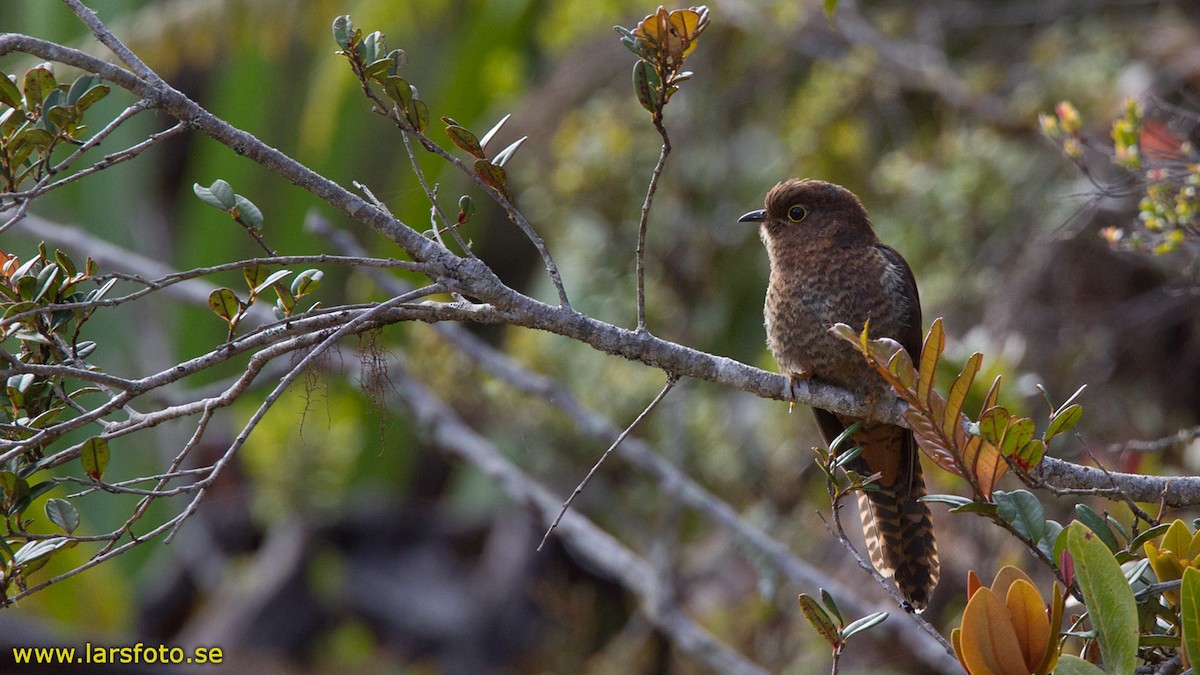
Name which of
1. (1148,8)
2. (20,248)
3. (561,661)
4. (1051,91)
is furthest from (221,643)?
(1148,8)

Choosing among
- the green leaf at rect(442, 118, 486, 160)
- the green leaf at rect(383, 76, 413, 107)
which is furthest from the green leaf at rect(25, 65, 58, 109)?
the green leaf at rect(442, 118, 486, 160)

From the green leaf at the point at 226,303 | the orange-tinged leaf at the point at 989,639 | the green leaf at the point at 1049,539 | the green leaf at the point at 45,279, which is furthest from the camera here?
the green leaf at the point at 1049,539

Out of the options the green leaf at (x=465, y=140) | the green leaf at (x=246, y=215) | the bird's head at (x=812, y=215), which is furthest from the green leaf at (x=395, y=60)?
the bird's head at (x=812, y=215)

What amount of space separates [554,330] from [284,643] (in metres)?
5.37

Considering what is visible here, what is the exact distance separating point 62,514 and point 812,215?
8.56ft

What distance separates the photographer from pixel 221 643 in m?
6.76

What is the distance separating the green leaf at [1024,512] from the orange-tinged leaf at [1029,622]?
0.27m

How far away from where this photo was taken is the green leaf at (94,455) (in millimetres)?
2119

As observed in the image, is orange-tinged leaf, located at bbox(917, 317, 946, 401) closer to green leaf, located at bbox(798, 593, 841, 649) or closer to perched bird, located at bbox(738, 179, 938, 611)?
green leaf, located at bbox(798, 593, 841, 649)

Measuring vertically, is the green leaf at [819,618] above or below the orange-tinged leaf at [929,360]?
below

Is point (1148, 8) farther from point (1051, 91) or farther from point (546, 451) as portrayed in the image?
point (546, 451)

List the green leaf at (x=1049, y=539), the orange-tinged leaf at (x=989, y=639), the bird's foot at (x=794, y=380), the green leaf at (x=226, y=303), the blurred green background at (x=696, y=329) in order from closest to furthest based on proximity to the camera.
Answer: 1. the orange-tinged leaf at (x=989, y=639)
2. the green leaf at (x=226, y=303)
3. the green leaf at (x=1049, y=539)
4. the bird's foot at (x=794, y=380)
5. the blurred green background at (x=696, y=329)

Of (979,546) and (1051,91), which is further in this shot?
(1051,91)

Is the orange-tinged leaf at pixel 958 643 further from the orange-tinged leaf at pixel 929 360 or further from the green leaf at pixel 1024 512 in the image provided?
the orange-tinged leaf at pixel 929 360
